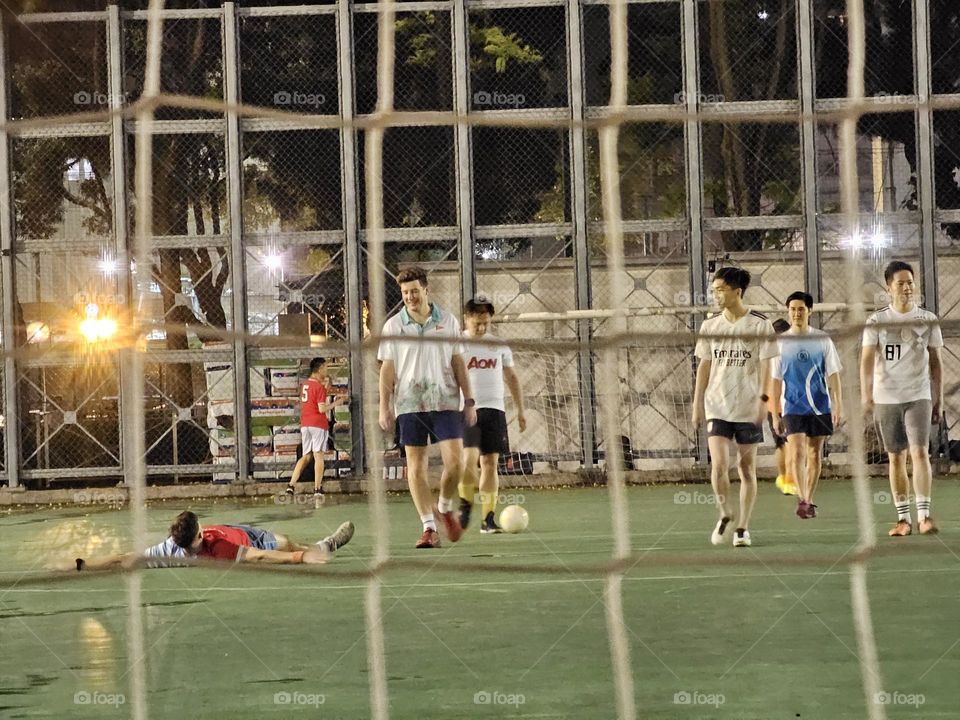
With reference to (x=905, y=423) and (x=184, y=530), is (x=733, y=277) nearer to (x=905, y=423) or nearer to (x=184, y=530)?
(x=905, y=423)

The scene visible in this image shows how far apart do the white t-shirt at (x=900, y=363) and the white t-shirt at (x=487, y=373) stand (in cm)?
244

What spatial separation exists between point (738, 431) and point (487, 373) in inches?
74.7

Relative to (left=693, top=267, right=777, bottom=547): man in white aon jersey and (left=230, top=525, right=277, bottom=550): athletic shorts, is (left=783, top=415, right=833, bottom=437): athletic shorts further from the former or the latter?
(left=230, top=525, right=277, bottom=550): athletic shorts

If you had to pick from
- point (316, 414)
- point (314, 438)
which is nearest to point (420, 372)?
point (316, 414)

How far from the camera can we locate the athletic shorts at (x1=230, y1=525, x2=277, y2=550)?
8.62 m

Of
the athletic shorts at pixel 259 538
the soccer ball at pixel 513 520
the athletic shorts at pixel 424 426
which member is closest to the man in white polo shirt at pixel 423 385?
the athletic shorts at pixel 424 426

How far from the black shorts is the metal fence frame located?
6140 mm

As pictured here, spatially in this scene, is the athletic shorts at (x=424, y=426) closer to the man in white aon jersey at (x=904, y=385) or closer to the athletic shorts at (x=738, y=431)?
the athletic shorts at (x=738, y=431)

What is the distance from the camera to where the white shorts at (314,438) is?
1448 cm

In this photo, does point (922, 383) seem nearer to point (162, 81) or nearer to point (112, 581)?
point (112, 581)

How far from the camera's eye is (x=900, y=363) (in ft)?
29.7

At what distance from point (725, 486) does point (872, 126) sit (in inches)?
341

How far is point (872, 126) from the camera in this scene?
55.6ft

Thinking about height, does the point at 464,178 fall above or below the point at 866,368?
above
